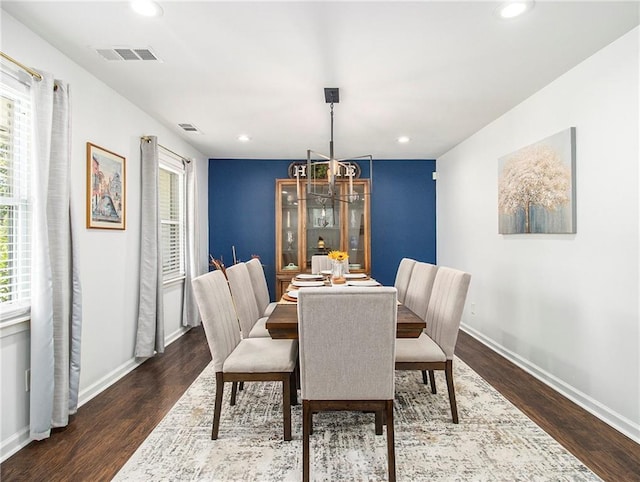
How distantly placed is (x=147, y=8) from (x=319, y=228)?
12.8 ft

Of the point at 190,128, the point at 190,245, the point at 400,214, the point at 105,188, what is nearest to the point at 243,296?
the point at 105,188

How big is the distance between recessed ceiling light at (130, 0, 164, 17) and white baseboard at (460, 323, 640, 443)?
357cm

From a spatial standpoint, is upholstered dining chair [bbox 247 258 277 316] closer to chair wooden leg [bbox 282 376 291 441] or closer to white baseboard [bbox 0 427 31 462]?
chair wooden leg [bbox 282 376 291 441]

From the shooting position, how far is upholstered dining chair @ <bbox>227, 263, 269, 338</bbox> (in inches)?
108

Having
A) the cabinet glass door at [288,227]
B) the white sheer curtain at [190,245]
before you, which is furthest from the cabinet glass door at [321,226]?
the white sheer curtain at [190,245]

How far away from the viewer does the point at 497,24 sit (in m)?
2.05

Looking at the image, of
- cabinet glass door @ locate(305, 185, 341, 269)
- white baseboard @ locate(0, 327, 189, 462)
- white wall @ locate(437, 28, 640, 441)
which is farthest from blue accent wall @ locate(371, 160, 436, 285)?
white baseboard @ locate(0, 327, 189, 462)

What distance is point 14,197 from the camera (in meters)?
2.09

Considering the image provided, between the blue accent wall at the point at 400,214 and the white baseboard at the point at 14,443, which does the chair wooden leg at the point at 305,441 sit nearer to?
the white baseboard at the point at 14,443

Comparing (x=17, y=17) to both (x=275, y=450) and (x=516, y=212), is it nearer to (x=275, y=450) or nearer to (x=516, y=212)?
(x=275, y=450)

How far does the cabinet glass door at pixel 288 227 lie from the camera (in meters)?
5.56

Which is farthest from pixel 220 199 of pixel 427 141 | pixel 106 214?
pixel 427 141

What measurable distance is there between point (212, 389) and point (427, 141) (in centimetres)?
376

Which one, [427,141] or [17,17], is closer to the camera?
[17,17]
